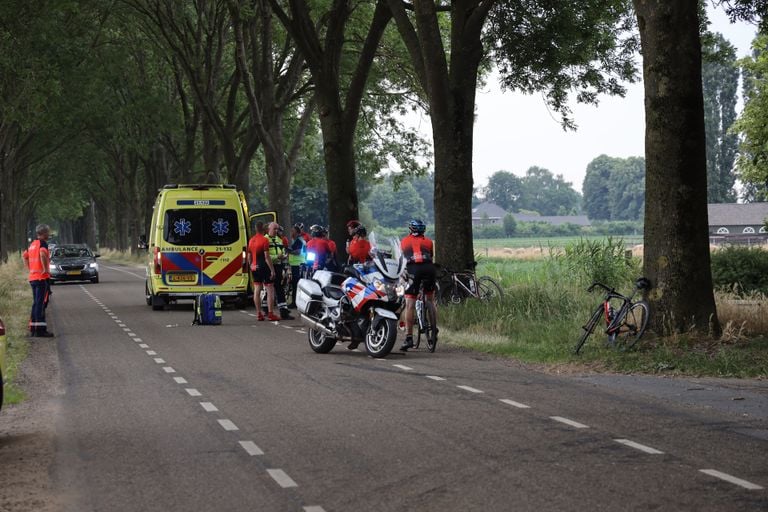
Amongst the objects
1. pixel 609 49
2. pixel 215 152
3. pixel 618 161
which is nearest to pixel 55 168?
pixel 215 152

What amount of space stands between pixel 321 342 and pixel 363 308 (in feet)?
2.80

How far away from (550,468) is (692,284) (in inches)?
294

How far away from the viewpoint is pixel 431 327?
1708cm

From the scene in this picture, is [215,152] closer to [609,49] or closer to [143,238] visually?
[143,238]

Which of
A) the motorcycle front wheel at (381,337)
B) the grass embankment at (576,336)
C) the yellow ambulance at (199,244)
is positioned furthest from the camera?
the yellow ambulance at (199,244)

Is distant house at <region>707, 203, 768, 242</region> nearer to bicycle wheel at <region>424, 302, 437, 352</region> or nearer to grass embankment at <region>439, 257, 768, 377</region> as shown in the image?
grass embankment at <region>439, 257, 768, 377</region>

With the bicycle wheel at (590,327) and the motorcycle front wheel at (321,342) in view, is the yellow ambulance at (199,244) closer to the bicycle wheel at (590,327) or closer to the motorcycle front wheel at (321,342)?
the motorcycle front wheel at (321,342)

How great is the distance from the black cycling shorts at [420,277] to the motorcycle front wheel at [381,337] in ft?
3.38

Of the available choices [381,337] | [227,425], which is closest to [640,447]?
[227,425]

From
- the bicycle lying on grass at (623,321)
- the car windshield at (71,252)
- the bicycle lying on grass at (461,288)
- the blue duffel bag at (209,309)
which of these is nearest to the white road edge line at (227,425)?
the bicycle lying on grass at (623,321)

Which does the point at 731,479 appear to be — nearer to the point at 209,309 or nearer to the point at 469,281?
the point at 469,281

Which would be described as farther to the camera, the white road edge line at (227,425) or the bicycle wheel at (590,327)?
the bicycle wheel at (590,327)

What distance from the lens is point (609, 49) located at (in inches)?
1070

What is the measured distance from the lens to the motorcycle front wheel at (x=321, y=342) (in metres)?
17.1
